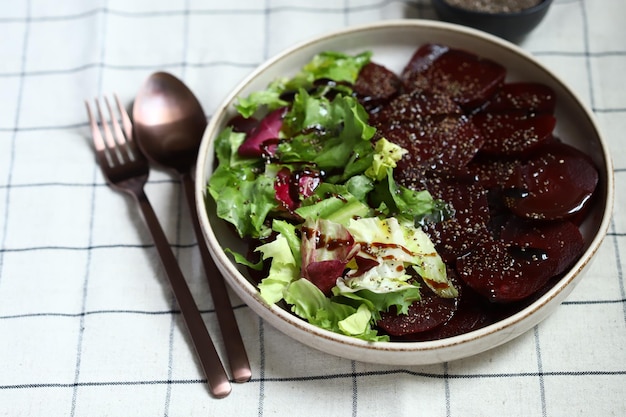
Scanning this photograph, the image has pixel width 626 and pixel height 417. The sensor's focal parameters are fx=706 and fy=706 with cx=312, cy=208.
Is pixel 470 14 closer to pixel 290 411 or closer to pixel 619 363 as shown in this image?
pixel 619 363

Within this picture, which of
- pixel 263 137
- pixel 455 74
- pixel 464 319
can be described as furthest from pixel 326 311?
pixel 455 74

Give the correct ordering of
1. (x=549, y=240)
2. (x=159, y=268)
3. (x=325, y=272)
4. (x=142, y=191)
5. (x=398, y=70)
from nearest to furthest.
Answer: (x=325, y=272) < (x=549, y=240) < (x=159, y=268) < (x=142, y=191) < (x=398, y=70)

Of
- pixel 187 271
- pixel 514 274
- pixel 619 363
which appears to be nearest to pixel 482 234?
pixel 514 274

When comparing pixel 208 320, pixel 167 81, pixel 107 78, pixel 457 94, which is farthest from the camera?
pixel 107 78

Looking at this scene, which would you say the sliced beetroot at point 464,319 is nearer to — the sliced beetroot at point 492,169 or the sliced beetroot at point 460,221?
the sliced beetroot at point 460,221

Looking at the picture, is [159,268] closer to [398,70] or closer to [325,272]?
[325,272]

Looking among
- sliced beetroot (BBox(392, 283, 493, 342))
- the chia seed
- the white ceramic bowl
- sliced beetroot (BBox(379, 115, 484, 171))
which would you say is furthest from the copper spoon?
the chia seed

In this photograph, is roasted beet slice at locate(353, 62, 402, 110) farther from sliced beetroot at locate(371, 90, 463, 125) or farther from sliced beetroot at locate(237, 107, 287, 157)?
sliced beetroot at locate(237, 107, 287, 157)
